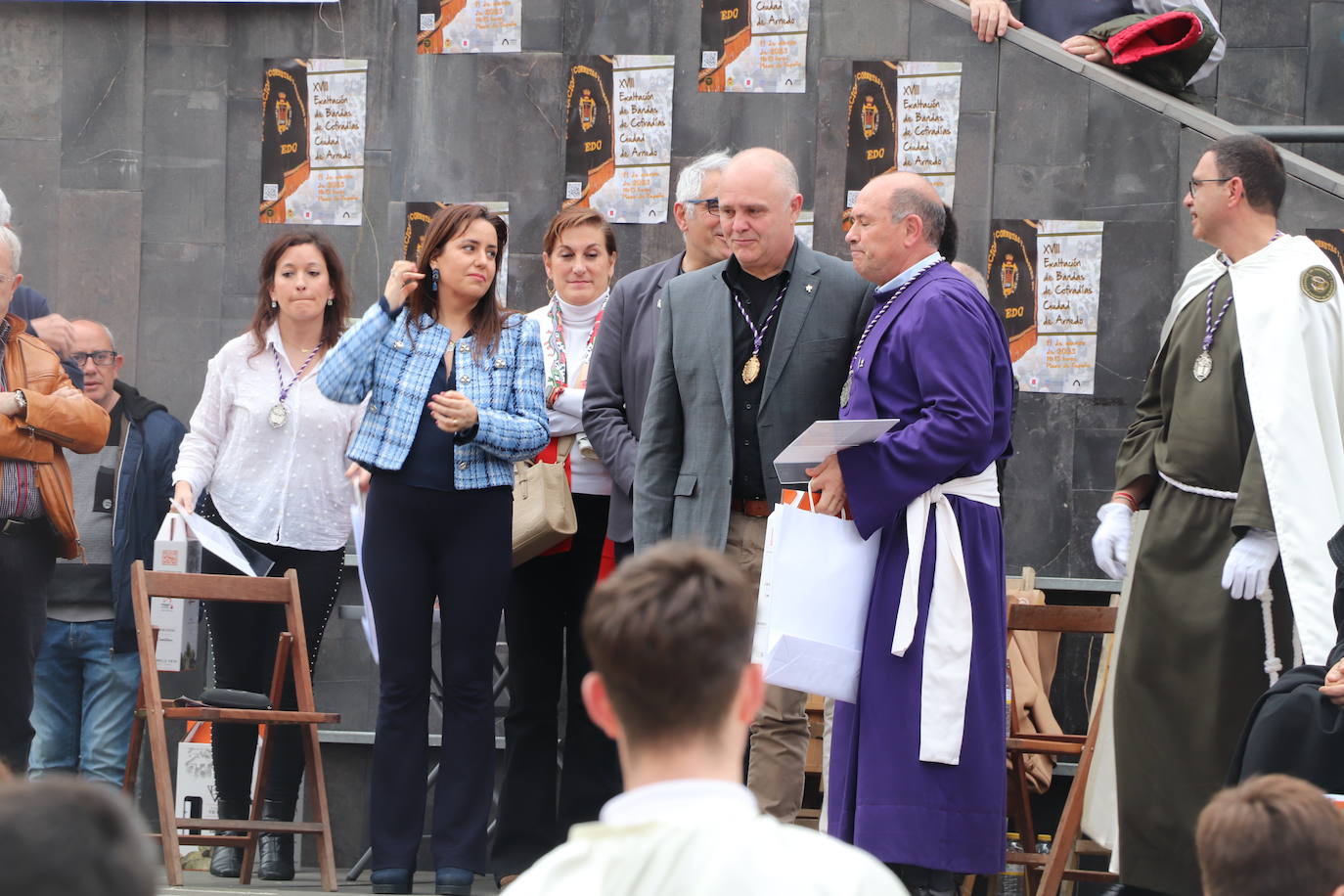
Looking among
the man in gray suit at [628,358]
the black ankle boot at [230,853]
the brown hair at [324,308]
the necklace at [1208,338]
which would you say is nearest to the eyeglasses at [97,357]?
the brown hair at [324,308]

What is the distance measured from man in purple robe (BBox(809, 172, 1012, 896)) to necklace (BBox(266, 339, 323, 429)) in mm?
2204

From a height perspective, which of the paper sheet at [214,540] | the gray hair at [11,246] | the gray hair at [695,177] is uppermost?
the gray hair at [695,177]

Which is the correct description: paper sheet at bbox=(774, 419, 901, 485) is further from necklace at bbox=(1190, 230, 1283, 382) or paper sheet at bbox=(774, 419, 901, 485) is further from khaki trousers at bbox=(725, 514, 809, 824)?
necklace at bbox=(1190, 230, 1283, 382)

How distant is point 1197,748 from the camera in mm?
4844

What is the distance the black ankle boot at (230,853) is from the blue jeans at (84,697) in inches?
28.3

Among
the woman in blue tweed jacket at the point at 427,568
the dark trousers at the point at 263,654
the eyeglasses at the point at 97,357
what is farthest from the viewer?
the eyeglasses at the point at 97,357

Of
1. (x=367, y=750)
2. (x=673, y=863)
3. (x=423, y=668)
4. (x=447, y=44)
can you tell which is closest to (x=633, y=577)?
(x=673, y=863)

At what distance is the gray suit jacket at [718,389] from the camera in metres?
4.78

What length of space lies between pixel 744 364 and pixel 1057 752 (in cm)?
181

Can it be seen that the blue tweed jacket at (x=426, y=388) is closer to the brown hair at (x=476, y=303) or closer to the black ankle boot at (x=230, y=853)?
the brown hair at (x=476, y=303)

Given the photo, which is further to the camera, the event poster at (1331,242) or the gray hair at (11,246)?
the event poster at (1331,242)

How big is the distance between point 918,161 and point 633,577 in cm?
565

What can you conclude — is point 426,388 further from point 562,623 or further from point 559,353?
point 562,623

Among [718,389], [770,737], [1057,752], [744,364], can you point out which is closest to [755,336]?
[744,364]
